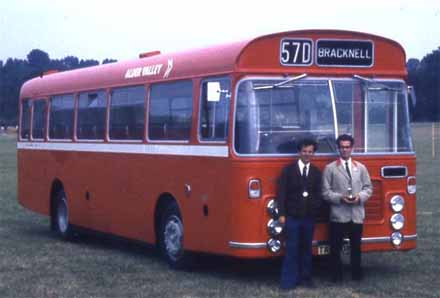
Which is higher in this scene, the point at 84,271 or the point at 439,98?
the point at 439,98

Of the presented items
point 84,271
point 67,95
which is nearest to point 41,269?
point 84,271

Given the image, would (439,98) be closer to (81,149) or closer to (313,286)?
(81,149)

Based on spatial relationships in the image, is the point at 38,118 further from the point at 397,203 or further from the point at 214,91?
the point at 397,203

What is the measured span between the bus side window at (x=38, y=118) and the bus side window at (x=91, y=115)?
2183 millimetres

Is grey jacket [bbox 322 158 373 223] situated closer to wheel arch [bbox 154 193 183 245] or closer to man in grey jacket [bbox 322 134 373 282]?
man in grey jacket [bbox 322 134 373 282]

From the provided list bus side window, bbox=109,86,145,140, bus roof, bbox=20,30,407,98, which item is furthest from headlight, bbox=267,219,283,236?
bus side window, bbox=109,86,145,140

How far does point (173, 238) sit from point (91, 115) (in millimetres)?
3996

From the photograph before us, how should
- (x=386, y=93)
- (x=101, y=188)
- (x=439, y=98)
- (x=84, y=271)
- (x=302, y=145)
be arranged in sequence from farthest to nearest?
(x=439, y=98)
(x=101, y=188)
(x=84, y=271)
(x=386, y=93)
(x=302, y=145)

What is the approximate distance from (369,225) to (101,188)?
5.59 metres

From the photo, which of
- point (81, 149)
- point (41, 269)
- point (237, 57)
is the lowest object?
point (41, 269)

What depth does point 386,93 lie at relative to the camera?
1441 centimetres

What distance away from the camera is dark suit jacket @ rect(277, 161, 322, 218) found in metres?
13.3

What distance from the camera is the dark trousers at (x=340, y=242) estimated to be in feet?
44.6

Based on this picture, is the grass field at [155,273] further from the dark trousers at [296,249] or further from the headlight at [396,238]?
the headlight at [396,238]
